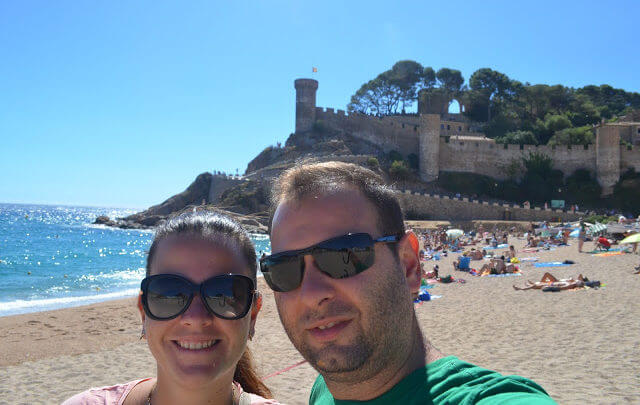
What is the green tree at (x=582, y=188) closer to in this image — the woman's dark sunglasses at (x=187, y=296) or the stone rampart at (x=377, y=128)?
the stone rampart at (x=377, y=128)

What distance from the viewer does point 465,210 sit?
34.0 metres

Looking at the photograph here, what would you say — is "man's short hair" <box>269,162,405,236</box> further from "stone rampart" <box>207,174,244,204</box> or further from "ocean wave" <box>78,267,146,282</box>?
"stone rampart" <box>207,174,244,204</box>

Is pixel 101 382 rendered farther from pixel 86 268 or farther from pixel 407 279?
pixel 86 268

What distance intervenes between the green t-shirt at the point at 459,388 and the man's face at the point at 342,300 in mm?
89

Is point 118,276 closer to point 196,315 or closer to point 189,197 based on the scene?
point 196,315

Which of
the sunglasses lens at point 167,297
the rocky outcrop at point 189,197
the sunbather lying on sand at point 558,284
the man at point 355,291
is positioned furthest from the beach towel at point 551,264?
the rocky outcrop at point 189,197

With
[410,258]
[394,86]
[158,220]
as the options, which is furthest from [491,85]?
[410,258]

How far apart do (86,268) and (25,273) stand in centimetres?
289

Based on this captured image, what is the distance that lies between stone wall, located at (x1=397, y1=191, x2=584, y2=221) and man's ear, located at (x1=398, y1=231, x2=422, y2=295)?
3022 cm

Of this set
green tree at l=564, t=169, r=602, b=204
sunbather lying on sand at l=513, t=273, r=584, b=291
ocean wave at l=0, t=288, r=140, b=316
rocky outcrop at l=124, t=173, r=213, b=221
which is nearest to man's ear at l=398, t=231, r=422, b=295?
sunbather lying on sand at l=513, t=273, r=584, b=291

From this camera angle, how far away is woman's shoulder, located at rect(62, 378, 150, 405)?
4.97ft

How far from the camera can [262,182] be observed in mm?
42156

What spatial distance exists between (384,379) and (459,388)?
8.3 inches

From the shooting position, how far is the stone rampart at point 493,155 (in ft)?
126
